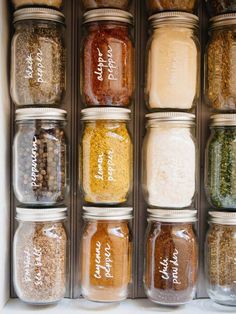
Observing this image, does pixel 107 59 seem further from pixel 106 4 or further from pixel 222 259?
pixel 222 259

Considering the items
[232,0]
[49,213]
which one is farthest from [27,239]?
[232,0]

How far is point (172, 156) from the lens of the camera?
115cm

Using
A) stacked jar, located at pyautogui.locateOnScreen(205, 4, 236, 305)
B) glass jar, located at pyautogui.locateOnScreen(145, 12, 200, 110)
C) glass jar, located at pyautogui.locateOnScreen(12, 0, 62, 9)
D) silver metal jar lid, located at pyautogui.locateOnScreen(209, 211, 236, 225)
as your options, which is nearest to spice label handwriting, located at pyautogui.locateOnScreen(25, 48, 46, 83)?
glass jar, located at pyautogui.locateOnScreen(12, 0, 62, 9)

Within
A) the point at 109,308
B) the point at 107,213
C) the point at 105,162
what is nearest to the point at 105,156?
the point at 105,162

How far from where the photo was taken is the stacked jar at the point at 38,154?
115 cm

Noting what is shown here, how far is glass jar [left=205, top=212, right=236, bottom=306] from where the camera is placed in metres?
1.17

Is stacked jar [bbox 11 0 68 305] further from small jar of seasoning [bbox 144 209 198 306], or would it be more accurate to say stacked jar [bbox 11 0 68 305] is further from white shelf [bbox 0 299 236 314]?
small jar of seasoning [bbox 144 209 198 306]

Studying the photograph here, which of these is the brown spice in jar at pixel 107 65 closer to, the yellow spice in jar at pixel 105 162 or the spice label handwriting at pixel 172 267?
the yellow spice in jar at pixel 105 162

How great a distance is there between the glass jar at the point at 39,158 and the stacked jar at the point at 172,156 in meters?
0.19

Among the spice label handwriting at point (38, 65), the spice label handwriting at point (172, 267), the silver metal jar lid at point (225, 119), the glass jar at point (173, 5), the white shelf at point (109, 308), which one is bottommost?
the white shelf at point (109, 308)

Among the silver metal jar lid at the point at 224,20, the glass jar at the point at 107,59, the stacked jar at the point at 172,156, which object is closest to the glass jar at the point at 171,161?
the stacked jar at the point at 172,156

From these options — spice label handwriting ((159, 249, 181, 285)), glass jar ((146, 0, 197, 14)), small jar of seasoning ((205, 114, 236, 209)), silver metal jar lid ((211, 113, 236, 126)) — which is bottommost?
spice label handwriting ((159, 249, 181, 285))

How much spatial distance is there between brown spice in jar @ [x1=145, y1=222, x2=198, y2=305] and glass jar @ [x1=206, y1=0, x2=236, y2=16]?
462mm

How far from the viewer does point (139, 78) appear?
1278 millimetres
